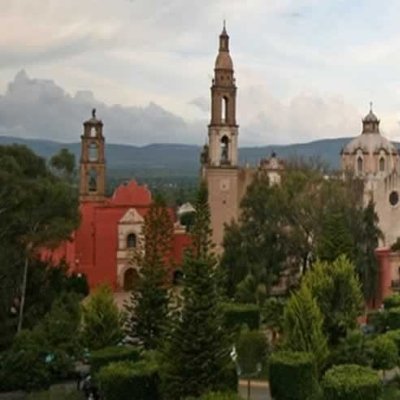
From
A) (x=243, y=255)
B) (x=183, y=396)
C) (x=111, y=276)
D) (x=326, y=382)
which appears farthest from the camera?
(x=111, y=276)

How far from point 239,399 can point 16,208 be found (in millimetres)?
13171

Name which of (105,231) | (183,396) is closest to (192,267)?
(183,396)

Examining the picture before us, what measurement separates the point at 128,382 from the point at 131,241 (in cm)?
2664

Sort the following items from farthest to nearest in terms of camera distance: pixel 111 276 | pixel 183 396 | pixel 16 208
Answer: pixel 111 276 → pixel 16 208 → pixel 183 396

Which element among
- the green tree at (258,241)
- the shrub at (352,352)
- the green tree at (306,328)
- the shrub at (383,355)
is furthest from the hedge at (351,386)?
the green tree at (258,241)

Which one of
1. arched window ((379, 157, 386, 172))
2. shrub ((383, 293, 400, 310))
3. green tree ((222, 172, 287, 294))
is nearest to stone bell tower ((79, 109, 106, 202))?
green tree ((222, 172, 287, 294))

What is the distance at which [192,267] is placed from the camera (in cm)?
2050

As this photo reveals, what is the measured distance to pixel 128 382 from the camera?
19594 mm

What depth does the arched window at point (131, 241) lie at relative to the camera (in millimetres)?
45875

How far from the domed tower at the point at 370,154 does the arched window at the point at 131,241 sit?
15406 millimetres

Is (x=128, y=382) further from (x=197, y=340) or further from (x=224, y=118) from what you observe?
(x=224, y=118)

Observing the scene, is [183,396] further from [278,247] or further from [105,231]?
[105,231]

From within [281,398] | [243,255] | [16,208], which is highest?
[16,208]

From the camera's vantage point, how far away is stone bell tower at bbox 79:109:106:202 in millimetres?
48594
